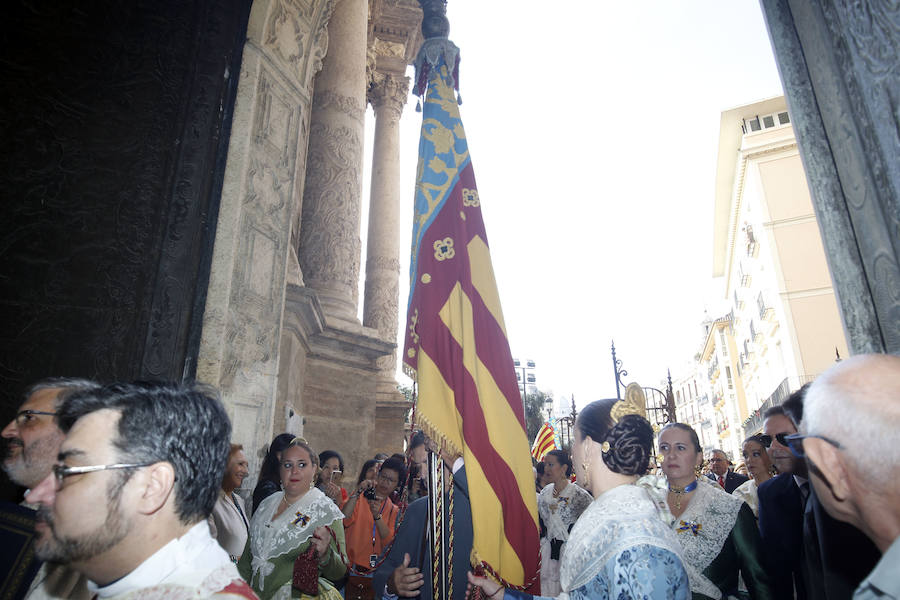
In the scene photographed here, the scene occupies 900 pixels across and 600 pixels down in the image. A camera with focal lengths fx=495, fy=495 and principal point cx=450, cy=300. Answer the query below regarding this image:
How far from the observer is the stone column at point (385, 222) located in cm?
965

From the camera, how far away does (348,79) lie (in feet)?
23.9

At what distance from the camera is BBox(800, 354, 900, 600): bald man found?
3.40 feet

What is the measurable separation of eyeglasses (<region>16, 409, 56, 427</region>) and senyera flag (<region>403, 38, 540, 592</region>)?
1680 millimetres

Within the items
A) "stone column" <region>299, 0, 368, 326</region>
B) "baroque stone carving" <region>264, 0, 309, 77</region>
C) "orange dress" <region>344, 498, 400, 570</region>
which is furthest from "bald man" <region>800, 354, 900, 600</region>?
"stone column" <region>299, 0, 368, 326</region>

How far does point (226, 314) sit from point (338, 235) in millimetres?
3660

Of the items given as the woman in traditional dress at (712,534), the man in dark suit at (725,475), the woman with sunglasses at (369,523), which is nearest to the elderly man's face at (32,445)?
the woman with sunglasses at (369,523)

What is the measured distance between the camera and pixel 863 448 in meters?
1.08

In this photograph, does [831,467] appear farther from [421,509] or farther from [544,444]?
[544,444]

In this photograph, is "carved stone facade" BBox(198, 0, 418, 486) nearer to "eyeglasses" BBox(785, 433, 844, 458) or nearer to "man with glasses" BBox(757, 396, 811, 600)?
"eyeglasses" BBox(785, 433, 844, 458)

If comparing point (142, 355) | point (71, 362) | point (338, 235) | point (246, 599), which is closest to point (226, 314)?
point (142, 355)

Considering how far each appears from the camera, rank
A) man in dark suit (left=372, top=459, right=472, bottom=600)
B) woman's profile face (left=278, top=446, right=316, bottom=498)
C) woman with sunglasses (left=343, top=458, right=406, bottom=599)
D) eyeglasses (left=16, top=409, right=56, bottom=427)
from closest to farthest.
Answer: eyeglasses (left=16, top=409, right=56, bottom=427) → man in dark suit (left=372, top=459, right=472, bottom=600) → woman's profile face (left=278, top=446, right=316, bottom=498) → woman with sunglasses (left=343, top=458, right=406, bottom=599)

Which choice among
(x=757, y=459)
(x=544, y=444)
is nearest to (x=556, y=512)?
(x=757, y=459)

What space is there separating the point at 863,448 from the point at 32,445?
107 inches

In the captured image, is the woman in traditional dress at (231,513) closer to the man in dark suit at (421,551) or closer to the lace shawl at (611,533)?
the man in dark suit at (421,551)
